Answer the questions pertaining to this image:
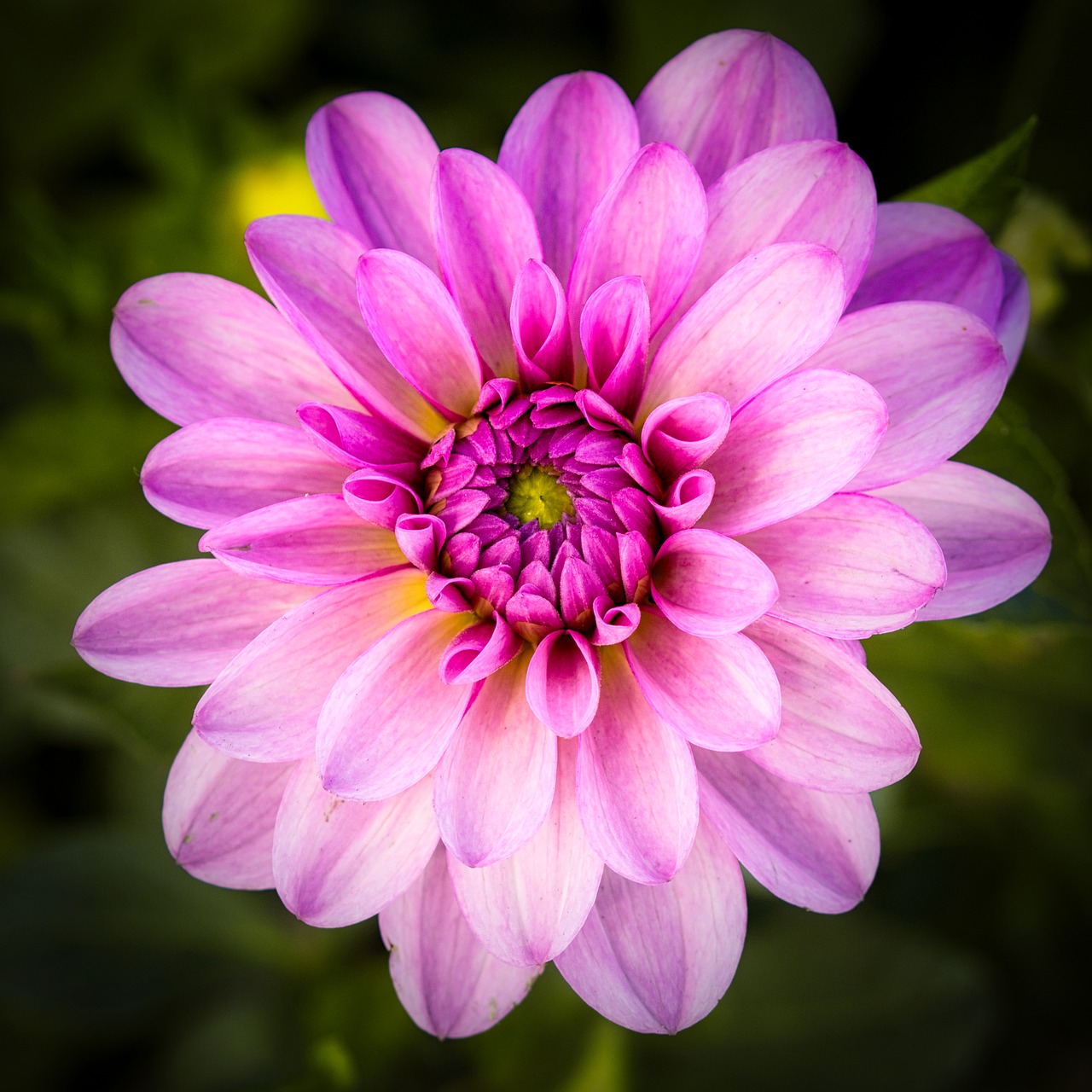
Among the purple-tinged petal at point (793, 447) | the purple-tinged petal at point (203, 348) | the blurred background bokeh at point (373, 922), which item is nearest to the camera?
the purple-tinged petal at point (793, 447)

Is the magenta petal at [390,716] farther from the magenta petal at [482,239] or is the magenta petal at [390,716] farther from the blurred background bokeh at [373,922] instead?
the blurred background bokeh at [373,922]

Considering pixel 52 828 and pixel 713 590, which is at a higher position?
pixel 713 590

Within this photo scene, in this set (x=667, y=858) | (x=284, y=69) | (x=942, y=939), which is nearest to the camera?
(x=667, y=858)

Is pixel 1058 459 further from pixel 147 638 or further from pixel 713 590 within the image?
pixel 147 638

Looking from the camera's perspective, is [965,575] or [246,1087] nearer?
[965,575]

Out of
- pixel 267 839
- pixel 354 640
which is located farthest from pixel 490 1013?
pixel 354 640

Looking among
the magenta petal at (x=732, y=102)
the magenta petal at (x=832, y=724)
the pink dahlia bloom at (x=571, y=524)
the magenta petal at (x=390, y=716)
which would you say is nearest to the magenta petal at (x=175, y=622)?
the pink dahlia bloom at (x=571, y=524)

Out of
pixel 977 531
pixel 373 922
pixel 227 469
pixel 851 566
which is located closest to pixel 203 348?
pixel 227 469

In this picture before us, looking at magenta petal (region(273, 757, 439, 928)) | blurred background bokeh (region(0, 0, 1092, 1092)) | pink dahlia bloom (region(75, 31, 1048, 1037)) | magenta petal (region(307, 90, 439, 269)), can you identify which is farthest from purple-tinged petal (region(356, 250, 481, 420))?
blurred background bokeh (region(0, 0, 1092, 1092))
